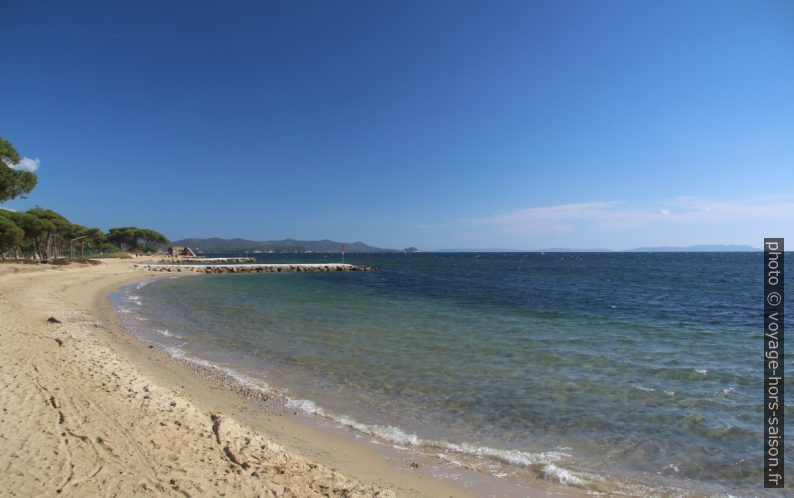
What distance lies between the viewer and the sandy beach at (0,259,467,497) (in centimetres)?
448

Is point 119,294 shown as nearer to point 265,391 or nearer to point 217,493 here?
point 265,391

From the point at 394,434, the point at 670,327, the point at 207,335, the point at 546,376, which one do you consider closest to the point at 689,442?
the point at 546,376

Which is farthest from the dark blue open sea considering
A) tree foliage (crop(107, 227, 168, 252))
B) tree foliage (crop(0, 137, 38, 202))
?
tree foliage (crop(107, 227, 168, 252))

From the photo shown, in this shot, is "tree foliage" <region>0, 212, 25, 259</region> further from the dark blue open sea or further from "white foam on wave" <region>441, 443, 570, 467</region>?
"white foam on wave" <region>441, 443, 570, 467</region>

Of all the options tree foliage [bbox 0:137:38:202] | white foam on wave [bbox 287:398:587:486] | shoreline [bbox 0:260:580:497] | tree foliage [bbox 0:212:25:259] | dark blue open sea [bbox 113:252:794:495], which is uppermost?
tree foliage [bbox 0:137:38:202]

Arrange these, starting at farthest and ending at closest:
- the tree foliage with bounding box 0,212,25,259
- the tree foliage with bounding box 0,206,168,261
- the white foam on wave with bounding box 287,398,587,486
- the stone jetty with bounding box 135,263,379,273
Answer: the stone jetty with bounding box 135,263,379,273 < the tree foliage with bounding box 0,206,168,261 < the tree foliage with bounding box 0,212,25,259 < the white foam on wave with bounding box 287,398,587,486

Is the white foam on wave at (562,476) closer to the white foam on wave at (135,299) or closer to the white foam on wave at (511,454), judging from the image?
the white foam on wave at (511,454)

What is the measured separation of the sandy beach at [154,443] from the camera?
4.48 meters

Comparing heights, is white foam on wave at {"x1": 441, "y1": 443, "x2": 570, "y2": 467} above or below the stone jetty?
below

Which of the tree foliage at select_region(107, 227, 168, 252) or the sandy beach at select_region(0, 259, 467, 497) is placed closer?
the sandy beach at select_region(0, 259, 467, 497)

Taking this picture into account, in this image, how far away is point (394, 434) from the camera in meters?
6.84

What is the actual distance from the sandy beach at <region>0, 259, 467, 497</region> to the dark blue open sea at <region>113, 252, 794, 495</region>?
1.16m

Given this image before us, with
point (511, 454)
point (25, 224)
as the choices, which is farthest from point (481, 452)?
point (25, 224)

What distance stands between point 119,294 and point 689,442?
31.8 metres
